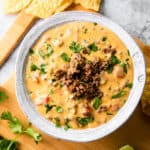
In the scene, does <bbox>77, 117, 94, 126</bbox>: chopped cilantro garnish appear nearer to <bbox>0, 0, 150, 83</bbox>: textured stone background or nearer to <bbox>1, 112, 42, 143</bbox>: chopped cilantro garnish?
<bbox>1, 112, 42, 143</bbox>: chopped cilantro garnish

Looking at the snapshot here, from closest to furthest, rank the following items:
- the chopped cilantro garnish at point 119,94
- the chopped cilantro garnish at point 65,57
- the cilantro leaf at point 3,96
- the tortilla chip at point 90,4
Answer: the chopped cilantro garnish at point 119,94 < the chopped cilantro garnish at point 65,57 < the cilantro leaf at point 3,96 < the tortilla chip at point 90,4

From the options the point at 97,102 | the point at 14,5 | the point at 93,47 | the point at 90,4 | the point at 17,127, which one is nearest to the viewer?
the point at 97,102

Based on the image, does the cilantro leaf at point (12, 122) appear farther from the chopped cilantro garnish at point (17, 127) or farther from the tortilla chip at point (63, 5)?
the tortilla chip at point (63, 5)

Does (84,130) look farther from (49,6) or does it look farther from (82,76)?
(49,6)

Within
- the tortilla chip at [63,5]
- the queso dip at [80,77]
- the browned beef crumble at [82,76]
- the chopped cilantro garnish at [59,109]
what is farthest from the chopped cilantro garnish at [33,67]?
the tortilla chip at [63,5]

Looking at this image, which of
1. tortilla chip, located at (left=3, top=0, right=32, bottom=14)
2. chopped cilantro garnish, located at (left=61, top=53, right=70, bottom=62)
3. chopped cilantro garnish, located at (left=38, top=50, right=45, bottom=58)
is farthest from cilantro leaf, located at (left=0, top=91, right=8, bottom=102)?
tortilla chip, located at (left=3, top=0, right=32, bottom=14)

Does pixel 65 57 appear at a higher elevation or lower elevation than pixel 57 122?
higher

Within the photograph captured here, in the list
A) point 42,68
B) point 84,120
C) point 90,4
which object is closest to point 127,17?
point 90,4
